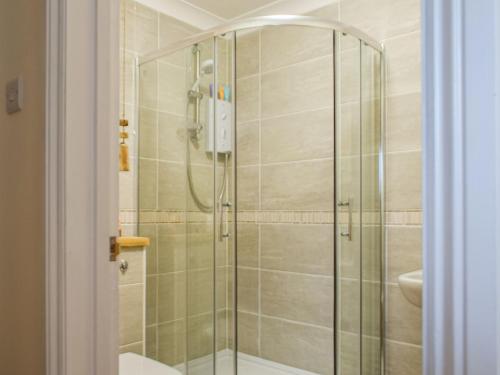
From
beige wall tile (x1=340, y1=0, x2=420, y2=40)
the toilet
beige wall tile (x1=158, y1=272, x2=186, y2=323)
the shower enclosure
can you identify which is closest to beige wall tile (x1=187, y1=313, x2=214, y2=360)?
the shower enclosure

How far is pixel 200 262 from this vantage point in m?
2.25

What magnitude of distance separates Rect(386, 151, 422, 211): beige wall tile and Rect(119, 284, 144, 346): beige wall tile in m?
1.37

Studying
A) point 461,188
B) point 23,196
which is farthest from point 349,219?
→ point 461,188

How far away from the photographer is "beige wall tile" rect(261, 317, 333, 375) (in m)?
2.18

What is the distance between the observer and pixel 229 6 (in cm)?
266

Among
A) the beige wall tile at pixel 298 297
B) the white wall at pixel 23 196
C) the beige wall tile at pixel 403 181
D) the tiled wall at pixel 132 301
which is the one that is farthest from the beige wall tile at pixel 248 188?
the white wall at pixel 23 196

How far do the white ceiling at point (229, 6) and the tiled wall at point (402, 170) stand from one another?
759mm

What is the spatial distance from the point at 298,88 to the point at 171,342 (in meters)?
1.51

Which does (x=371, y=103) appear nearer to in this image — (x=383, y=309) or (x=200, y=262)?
(x=383, y=309)

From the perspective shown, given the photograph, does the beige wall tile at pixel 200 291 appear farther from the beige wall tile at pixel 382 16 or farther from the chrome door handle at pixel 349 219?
the beige wall tile at pixel 382 16

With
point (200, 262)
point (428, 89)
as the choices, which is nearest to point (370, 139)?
point (200, 262)

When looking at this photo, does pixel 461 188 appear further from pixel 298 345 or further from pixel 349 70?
pixel 298 345

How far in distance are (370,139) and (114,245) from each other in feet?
5.02

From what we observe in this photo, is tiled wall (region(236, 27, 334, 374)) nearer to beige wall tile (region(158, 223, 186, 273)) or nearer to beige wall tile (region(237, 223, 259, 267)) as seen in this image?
beige wall tile (region(237, 223, 259, 267))
